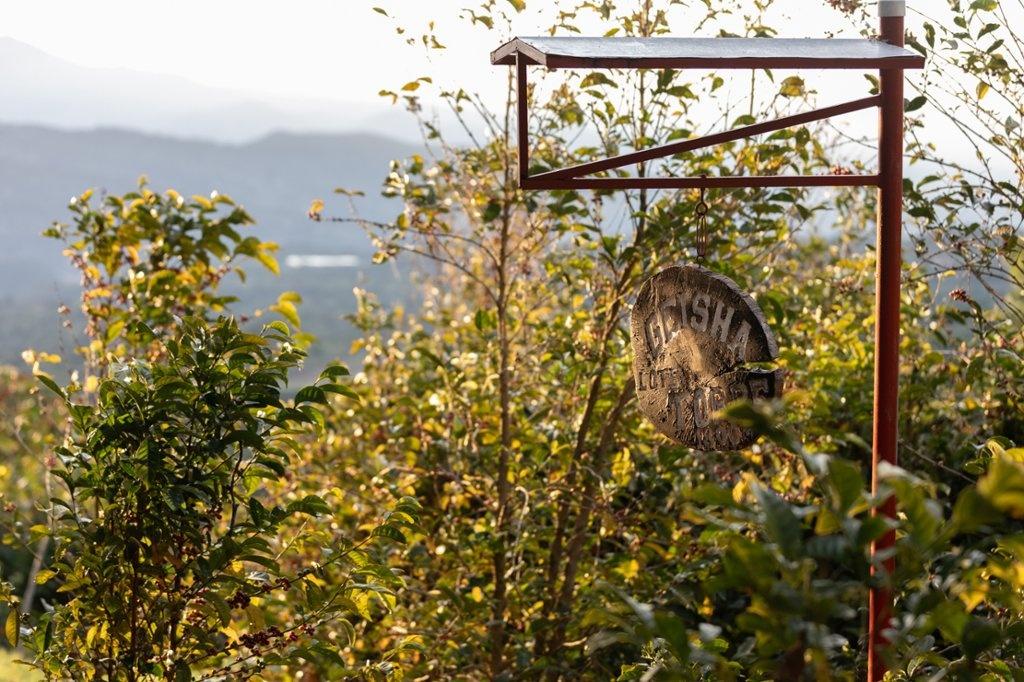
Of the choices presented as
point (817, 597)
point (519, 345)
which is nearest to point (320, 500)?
point (817, 597)

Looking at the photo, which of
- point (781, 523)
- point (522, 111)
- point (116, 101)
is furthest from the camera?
point (116, 101)

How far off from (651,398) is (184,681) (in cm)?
117

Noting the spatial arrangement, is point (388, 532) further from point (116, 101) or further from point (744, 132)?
point (116, 101)

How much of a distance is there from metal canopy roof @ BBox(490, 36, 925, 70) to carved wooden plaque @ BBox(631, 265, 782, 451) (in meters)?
0.42

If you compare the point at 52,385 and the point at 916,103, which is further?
the point at 916,103

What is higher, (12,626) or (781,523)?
(781,523)

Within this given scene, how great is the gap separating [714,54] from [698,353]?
2.02 feet

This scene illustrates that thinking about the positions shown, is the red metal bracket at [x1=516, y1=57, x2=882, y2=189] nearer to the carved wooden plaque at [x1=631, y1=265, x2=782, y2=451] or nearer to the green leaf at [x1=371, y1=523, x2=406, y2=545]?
the carved wooden plaque at [x1=631, y1=265, x2=782, y2=451]

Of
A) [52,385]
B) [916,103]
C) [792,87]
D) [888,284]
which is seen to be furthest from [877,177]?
[52,385]

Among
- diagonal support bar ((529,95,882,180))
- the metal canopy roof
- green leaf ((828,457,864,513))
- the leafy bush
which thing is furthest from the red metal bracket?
green leaf ((828,457,864,513))

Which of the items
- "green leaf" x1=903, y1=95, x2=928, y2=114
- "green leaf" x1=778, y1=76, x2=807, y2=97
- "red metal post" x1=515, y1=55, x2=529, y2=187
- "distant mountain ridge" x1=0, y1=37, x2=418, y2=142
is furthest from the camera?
"distant mountain ridge" x1=0, y1=37, x2=418, y2=142

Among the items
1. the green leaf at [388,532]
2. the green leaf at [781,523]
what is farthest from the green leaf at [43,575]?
the green leaf at [781,523]

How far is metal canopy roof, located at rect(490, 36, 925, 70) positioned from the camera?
219 cm

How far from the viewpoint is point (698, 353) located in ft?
7.61
